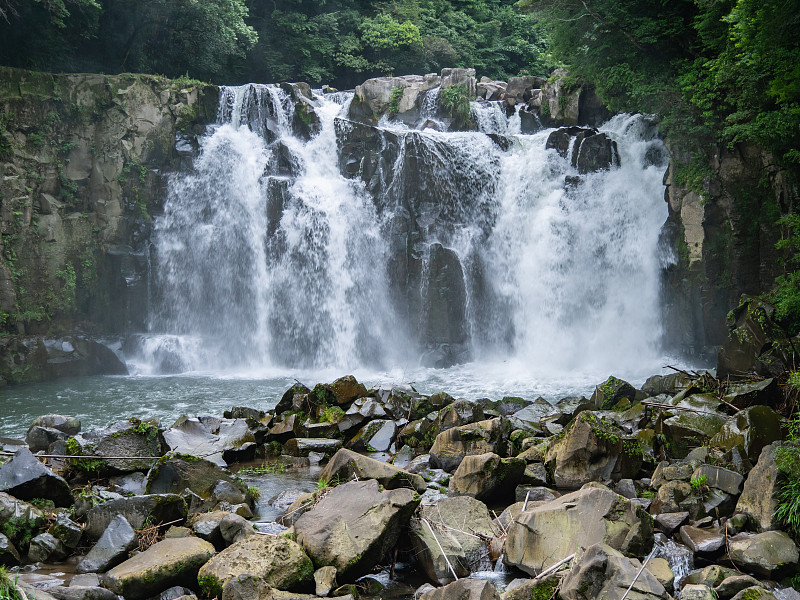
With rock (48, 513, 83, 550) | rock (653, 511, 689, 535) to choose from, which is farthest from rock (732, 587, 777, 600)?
rock (48, 513, 83, 550)

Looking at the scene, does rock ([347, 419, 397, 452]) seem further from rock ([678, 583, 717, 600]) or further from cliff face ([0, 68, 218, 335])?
cliff face ([0, 68, 218, 335])

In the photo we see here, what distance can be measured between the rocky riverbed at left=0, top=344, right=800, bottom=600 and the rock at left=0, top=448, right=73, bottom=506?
0.01 m

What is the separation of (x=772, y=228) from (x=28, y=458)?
15018mm

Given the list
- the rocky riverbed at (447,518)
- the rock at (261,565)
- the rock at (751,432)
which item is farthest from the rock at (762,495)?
the rock at (261,565)

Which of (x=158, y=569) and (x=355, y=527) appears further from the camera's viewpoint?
(x=355, y=527)

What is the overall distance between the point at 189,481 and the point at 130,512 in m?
0.96

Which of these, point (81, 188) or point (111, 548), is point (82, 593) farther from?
point (81, 188)

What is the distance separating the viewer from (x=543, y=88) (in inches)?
834

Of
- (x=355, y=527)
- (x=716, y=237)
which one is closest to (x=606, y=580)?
(x=355, y=527)

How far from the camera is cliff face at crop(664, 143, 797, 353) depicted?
590 inches

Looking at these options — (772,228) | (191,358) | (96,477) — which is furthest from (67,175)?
(772,228)

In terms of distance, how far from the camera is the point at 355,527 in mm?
4875

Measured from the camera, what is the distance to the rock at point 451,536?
4.87m

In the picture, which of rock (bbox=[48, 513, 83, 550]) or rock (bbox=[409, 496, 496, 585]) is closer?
rock (bbox=[409, 496, 496, 585])
